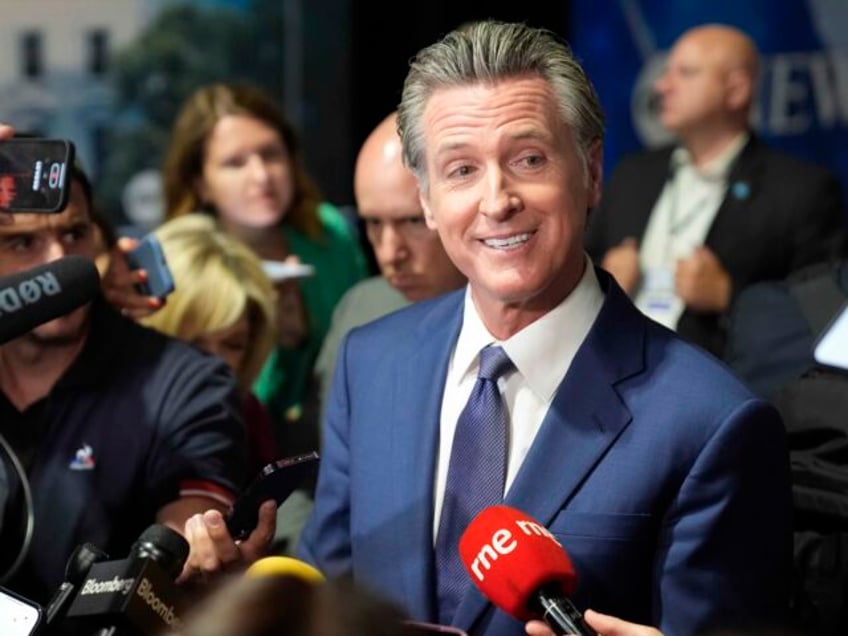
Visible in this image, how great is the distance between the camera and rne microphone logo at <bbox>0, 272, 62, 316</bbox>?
189 cm

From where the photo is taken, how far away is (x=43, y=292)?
196 cm

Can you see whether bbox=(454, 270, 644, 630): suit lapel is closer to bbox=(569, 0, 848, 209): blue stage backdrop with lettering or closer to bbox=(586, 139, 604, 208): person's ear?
bbox=(586, 139, 604, 208): person's ear

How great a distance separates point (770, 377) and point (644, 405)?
673 mm

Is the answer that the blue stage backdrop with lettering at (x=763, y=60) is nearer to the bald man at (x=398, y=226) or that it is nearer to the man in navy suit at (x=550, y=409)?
the bald man at (x=398, y=226)

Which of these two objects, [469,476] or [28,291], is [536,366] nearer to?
[469,476]

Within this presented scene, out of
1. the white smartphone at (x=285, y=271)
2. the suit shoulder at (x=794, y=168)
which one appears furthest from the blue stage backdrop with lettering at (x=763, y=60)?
the white smartphone at (x=285, y=271)

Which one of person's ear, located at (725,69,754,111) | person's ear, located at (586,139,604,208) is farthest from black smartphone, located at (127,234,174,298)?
person's ear, located at (725,69,754,111)

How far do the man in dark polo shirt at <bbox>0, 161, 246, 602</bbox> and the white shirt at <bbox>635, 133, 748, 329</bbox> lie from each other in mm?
2118

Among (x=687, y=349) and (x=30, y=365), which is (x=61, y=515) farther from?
(x=687, y=349)

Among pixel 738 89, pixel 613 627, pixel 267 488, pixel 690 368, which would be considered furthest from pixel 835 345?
pixel 738 89

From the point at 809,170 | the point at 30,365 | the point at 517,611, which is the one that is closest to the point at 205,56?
the point at 809,170

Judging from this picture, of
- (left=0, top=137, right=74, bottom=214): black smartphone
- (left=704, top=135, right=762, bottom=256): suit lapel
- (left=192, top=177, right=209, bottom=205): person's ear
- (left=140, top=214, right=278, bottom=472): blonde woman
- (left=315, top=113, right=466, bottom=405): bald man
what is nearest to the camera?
(left=0, top=137, right=74, bottom=214): black smartphone

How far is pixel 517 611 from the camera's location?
1.86 m

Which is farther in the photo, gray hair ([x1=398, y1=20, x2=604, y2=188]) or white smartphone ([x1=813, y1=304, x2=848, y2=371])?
white smartphone ([x1=813, y1=304, x2=848, y2=371])
